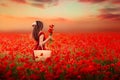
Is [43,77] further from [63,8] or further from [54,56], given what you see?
[63,8]

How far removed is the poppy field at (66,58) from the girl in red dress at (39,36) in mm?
59

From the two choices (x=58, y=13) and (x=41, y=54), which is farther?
(x=58, y=13)

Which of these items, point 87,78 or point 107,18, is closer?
point 87,78

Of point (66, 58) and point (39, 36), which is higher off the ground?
point (39, 36)

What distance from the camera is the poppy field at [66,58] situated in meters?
3.83

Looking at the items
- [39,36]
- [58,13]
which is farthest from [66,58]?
[58,13]

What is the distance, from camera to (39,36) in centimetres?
401

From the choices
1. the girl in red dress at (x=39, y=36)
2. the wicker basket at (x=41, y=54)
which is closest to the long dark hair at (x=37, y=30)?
the girl in red dress at (x=39, y=36)

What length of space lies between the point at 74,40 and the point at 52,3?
20.3 inches

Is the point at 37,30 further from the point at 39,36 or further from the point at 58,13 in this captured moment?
the point at 58,13

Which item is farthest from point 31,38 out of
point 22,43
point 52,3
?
point 52,3

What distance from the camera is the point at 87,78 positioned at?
3805mm

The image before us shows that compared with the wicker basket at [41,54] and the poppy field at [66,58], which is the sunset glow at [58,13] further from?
the wicker basket at [41,54]

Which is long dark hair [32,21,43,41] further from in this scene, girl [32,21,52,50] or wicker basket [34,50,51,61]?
wicker basket [34,50,51,61]
